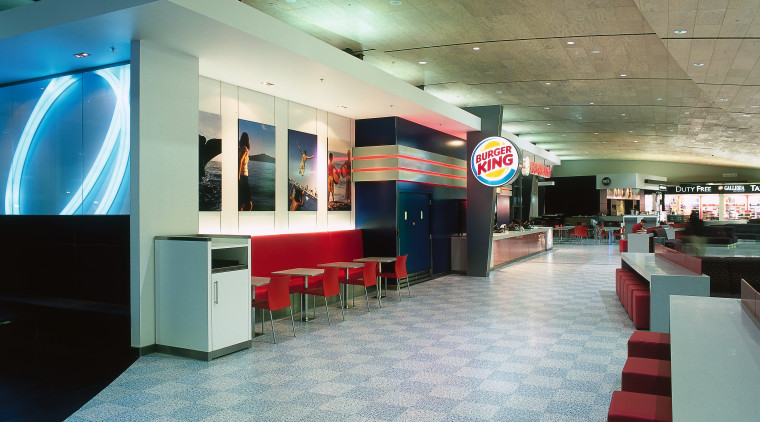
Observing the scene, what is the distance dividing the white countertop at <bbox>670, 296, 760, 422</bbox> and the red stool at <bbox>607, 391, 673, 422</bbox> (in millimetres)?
274

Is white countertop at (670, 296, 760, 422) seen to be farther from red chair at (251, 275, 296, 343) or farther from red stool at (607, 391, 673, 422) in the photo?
red chair at (251, 275, 296, 343)

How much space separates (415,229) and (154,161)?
6.09m

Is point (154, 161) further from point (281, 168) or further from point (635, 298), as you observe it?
point (635, 298)

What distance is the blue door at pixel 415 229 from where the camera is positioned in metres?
10.1

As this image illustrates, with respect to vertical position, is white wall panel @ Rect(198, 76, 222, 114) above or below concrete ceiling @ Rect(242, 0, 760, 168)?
below

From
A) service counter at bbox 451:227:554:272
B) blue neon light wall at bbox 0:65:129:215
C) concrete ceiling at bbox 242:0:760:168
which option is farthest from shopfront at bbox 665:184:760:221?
blue neon light wall at bbox 0:65:129:215

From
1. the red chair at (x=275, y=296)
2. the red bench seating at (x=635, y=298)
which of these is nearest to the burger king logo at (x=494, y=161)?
the red bench seating at (x=635, y=298)

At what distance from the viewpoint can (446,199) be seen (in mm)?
12195

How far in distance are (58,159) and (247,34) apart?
3.36 m

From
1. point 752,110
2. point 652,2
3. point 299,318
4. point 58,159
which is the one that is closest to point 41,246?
point 58,159

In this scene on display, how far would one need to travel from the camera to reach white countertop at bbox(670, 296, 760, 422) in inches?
64.2

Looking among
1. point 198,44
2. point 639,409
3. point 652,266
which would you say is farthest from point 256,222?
point 639,409

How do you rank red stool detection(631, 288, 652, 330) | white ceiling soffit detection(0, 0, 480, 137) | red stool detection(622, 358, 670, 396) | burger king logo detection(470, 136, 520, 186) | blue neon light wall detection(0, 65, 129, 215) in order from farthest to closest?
burger king logo detection(470, 136, 520, 186), red stool detection(631, 288, 652, 330), blue neon light wall detection(0, 65, 129, 215), white ceiling soffit detection(0, 0, 480, 137), red stool detection(622, 358, 670, 396)

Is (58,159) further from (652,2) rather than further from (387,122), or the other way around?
(652,2)
